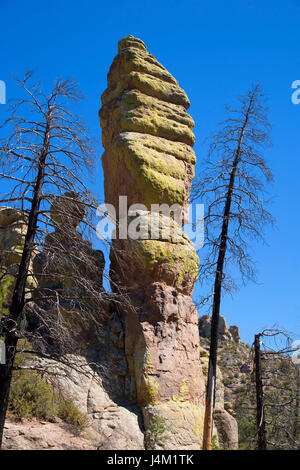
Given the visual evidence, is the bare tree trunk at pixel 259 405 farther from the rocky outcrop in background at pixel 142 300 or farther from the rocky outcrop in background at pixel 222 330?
the rocky outcrop in background at pixel 222 330

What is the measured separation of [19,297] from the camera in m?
9.86

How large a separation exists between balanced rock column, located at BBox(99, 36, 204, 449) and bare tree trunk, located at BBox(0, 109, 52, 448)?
121 inches

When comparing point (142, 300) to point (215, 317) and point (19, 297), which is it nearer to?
point (215, 317)

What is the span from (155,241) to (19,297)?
6.35 metres

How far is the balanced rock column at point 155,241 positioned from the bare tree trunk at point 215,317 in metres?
0.83

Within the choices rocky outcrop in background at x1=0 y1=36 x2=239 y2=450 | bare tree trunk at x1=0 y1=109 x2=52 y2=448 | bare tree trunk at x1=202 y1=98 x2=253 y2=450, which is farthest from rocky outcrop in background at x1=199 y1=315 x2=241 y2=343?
bare tree trunk at x1=0 y1=109 x2=52 y2=448

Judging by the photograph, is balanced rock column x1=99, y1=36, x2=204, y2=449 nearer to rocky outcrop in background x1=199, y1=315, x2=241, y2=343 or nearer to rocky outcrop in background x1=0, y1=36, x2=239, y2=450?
rocky outcrop in background x1=0, y1=36, x2=239, y2=450

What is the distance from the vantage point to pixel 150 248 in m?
15.3

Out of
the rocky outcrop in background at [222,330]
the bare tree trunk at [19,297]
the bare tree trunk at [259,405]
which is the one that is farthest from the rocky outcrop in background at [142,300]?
the rocky outcrop in background at [222,330]

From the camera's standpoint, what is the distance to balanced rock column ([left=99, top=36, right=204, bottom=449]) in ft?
46.4

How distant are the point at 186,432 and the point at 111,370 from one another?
9.06 feet

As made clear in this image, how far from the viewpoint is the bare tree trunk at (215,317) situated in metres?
13.2
